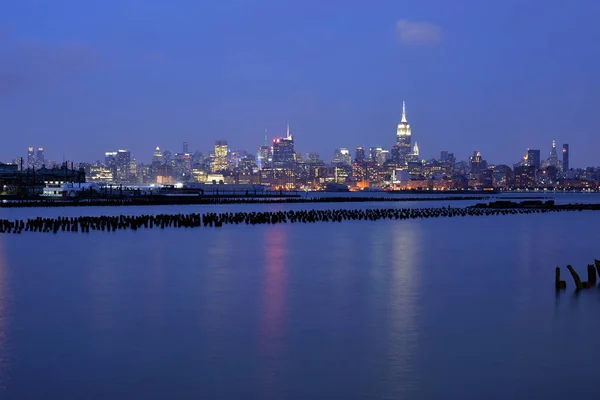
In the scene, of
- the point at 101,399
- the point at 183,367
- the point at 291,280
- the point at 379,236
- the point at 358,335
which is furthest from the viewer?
the point at 379,236

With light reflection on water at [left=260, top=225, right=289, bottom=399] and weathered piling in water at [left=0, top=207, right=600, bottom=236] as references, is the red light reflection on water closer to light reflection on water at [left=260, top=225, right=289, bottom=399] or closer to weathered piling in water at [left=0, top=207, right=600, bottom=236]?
light reflection on water at [left=260, top=225, right=289, bottom=399]

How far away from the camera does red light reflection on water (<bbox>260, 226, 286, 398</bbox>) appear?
14.3 metres

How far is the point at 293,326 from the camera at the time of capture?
63.5 feet

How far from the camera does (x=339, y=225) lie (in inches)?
2667

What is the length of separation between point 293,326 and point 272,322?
2.60 ft

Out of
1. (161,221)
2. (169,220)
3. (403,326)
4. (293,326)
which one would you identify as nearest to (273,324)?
(293,326)

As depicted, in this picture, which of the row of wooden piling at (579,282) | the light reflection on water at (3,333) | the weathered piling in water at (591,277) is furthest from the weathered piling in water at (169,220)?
the weathered piling in water at (591,277)

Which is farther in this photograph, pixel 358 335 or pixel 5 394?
pixel 358 335

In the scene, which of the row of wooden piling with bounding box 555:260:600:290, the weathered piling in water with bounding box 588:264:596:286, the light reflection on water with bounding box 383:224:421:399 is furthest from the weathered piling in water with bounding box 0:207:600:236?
the weathered piling in water with bounding box 588:264:596:286

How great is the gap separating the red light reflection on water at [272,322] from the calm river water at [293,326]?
6 cm

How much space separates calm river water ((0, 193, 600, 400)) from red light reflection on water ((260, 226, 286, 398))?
0.06 metres

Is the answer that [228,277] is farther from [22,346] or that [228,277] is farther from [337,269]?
[22,346]

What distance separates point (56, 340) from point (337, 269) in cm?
1770

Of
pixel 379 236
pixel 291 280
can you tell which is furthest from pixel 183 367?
pixel 379 236
